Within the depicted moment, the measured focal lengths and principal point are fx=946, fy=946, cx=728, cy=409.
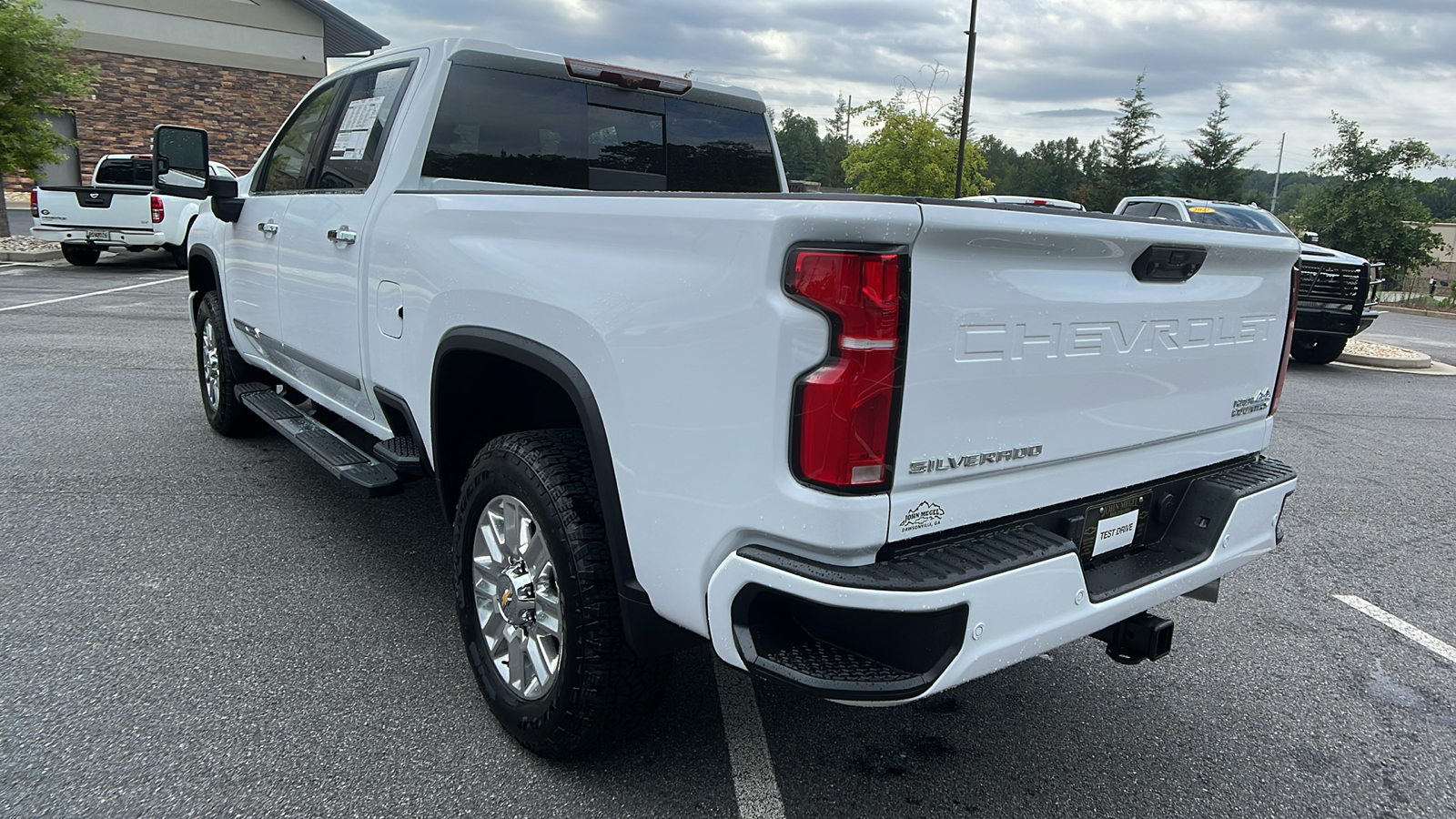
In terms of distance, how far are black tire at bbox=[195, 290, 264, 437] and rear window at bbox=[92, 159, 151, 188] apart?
13131 mm

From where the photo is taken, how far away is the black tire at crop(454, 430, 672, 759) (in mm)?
2375

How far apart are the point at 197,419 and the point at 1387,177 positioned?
101ft

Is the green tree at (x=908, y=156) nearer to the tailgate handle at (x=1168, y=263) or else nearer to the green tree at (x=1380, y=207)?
the green tree at (x=1380, y=207)

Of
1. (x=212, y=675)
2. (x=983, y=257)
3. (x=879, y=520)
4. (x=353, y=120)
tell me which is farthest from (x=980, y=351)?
(x=353, y=120)

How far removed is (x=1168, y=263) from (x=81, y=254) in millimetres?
18842

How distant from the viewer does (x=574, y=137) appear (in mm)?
3871

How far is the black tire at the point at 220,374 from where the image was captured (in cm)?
550

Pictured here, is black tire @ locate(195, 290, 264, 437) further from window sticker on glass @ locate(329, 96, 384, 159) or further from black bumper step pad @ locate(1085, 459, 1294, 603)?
black bumper step pad @ locate(1085, 459, 1294, 603)

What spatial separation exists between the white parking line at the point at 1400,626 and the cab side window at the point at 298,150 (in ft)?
16.3

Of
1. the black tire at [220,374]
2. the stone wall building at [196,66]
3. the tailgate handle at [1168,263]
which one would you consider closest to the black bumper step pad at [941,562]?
the tailgate handle at [1168,263]

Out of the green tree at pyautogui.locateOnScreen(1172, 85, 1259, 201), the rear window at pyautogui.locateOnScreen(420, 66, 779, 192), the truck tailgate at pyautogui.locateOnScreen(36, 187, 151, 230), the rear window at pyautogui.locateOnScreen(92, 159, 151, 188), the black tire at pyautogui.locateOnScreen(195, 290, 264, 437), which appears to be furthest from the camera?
the green tree at pyautogui.locateOnScreen(1172, 85, 1259, 201)

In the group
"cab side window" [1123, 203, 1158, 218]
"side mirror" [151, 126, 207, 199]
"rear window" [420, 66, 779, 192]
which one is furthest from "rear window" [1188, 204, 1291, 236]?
"side mirror" [151, 126, 207, 199]

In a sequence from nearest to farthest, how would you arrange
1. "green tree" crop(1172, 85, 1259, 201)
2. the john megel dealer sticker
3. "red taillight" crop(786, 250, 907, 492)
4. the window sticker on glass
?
"red taillight" crop(786, 250, 907, 492), the john megel dealer sticker, the window sticker on glass, "green tree" crop(1172, 85, 1259, 201)

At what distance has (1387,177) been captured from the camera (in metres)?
26.7
